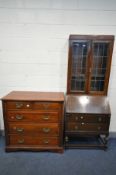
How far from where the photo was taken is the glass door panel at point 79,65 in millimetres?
2160

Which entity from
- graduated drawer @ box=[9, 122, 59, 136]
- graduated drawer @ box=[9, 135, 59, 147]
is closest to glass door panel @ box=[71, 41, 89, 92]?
graduated drawer @ box=[9, 122, 59, 136]

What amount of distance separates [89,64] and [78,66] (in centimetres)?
18

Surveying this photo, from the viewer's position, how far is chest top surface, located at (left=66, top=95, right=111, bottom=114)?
7.01 feet

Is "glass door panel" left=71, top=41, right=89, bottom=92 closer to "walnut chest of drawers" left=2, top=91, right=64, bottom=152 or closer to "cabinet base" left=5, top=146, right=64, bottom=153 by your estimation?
"walnut chest of drawers" left=2, top=91, right=64, bottom=152

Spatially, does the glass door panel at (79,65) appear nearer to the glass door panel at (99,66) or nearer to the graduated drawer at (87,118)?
the glass door panel at (99,66)

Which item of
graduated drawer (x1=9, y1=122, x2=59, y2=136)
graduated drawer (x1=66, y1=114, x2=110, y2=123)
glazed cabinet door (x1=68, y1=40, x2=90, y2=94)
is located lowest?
graduated drawer (x1=9, y1=122, x2=59, y2=136)

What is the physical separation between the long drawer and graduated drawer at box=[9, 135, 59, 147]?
50 cm

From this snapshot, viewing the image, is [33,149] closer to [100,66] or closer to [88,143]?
[88,143]

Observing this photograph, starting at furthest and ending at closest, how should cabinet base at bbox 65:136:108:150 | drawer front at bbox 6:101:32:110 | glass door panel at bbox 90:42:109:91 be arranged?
cabinet base at bbox 65:136:108:150 → glass door panel at bbox 90:42:109:91 → drawer front at bbox 6:101:32:110

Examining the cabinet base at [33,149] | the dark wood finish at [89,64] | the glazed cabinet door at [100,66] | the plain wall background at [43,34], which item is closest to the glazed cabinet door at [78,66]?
the dark wood finish at [89,64]

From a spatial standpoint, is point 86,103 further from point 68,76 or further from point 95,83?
point 68,76

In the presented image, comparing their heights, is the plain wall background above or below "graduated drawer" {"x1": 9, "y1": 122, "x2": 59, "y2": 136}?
above

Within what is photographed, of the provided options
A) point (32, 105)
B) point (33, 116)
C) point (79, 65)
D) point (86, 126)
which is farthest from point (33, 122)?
point (79, 65)

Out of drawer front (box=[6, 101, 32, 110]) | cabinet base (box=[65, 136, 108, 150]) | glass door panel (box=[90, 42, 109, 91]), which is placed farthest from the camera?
cabinet base (box=[65, 136, 108, 150])
